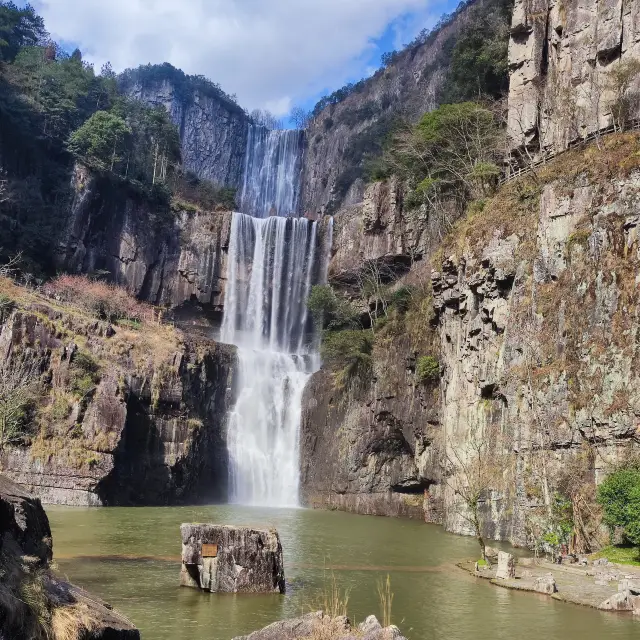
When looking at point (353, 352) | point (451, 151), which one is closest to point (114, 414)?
point (353, 352)

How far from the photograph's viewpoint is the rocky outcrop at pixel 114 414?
1371 inches

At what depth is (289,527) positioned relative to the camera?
27328 mm

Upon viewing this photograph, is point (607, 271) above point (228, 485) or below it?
above

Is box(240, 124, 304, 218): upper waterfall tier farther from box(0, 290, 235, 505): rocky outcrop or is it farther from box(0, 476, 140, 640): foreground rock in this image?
box(0, 476, 140, 640): foreground rock

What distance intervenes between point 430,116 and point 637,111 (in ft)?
48.6

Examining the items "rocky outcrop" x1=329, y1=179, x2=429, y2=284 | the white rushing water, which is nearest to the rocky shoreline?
the white rushing water

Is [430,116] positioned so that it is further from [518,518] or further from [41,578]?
[41,578]

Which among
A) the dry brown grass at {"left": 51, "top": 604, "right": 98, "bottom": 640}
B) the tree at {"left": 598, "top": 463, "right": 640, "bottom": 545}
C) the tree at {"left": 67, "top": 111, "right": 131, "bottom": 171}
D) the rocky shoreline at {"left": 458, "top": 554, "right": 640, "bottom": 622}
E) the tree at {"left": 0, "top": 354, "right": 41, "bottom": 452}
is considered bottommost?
the rocky shoreline at {"left": 458, "top": 554, "right": 640, "bottom": 622}

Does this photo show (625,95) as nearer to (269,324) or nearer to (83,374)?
(83,374)

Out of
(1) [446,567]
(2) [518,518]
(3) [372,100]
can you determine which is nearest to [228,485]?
(2) [518,518]

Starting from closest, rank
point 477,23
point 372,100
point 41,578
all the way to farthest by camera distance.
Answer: point 41,578 < point 477,23 < point 372,100

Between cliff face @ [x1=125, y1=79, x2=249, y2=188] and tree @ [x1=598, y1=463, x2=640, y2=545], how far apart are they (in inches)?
2668

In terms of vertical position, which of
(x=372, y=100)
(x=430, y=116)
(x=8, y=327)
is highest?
(x=372, y=100)

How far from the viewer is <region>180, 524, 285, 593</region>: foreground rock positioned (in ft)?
44.4
